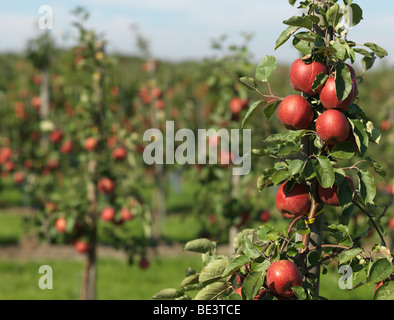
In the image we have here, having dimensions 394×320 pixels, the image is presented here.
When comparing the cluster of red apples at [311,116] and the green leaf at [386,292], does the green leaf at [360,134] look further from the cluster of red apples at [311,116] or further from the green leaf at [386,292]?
the green leaf at [386,292]

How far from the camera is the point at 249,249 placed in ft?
4.73

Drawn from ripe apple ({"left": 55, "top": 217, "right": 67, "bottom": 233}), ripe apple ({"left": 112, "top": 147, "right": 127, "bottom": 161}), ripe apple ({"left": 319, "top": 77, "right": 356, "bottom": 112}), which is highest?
ripe apple ({"left": 319, "top": 77, "right": 356, "bottom": 112})

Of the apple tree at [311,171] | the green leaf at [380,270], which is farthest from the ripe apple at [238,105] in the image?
the green leaf at [380,270]

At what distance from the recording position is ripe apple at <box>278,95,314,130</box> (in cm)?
145

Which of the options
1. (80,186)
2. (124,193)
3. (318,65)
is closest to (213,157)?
(124,193)

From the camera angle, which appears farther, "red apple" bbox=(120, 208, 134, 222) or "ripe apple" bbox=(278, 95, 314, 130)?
"red apple" bbox=(120, 208, 134, 222)

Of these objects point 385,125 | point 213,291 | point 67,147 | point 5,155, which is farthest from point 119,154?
point 385,125

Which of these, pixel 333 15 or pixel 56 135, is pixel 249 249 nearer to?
pixel 333 15

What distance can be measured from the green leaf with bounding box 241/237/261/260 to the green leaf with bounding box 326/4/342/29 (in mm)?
703

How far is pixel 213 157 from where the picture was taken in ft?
15.7

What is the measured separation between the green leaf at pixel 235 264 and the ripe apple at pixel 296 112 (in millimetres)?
432

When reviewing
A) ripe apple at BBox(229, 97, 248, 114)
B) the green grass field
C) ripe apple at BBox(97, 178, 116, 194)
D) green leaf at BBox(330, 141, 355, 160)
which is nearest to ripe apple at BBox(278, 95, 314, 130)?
green leaf at BBox(330, 141, 355, 160)

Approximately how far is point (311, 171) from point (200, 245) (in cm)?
48

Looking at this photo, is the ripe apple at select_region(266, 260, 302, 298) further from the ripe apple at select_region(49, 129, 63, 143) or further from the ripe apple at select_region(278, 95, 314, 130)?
the ripe apple at select_region(49, 129, 63, 143)
